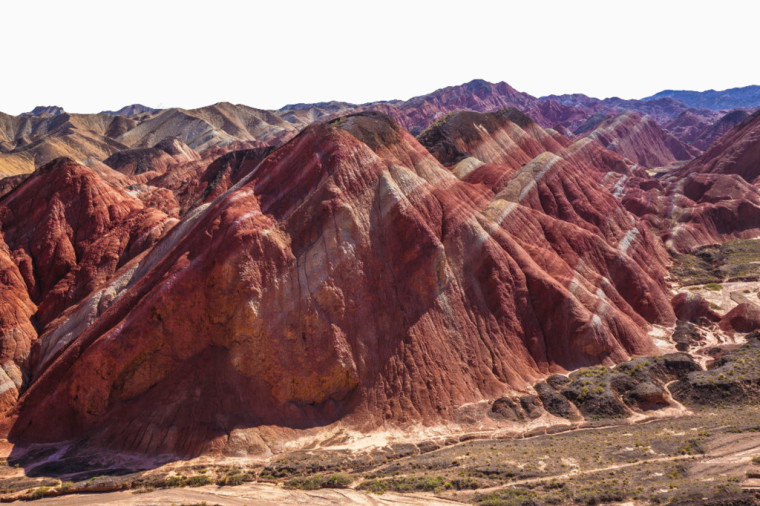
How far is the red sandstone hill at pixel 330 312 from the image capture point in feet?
105

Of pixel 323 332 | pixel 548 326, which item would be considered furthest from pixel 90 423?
pixel 548 326

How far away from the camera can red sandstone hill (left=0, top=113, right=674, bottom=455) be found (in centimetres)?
3216

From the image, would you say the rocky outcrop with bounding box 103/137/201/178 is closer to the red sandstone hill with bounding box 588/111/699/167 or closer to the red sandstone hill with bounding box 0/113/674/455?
the red sandstone hill with bounding box 0/113/674/455

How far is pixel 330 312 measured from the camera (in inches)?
1411

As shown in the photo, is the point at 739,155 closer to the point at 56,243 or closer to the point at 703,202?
the point at 703,202

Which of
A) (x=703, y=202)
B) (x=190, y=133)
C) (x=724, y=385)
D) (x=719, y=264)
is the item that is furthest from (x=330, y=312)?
(x=190, y=133)

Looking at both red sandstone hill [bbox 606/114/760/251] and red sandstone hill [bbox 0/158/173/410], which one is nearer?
red sandstone hill [bbox 0/158/173/410]

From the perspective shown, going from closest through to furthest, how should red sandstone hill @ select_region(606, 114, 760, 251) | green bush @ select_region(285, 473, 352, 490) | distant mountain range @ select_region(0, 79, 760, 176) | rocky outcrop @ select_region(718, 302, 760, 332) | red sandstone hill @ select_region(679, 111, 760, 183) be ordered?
green bush @ select_region(285, 473, 352, 490) → rocky outcrop @ select_region(718, 302, 760, 332) → red sandstone hill @ select_region(606, 114, 760, 251) → red sandstone hill @ select_region(679, 111, 760, 183) → distant mountain range @ select_region(0, 79, 760, 176)

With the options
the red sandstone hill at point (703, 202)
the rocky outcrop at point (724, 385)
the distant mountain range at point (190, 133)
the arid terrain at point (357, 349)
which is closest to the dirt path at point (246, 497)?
the arid terrain at point (357, 349)

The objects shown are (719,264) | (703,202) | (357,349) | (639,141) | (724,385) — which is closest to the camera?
(724,385)

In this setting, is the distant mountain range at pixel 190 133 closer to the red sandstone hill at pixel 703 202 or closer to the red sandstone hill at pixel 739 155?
the red sandstone hill at pixel 739 155

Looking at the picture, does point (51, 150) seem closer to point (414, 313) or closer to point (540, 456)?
point (414, 313)

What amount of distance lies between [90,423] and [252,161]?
2326 inches

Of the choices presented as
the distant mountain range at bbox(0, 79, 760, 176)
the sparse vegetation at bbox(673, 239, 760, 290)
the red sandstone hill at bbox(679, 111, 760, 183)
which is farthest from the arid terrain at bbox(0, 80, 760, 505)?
the distant mountain range at bbox(0, 79, 760, 176)
